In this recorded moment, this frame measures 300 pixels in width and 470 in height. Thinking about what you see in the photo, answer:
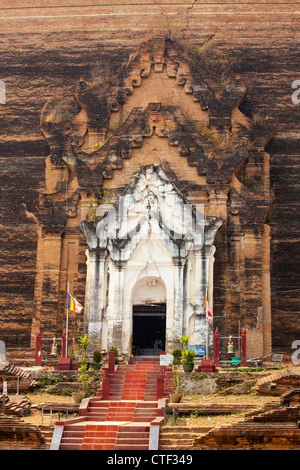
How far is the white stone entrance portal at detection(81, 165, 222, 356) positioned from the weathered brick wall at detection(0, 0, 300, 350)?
1.69 metres

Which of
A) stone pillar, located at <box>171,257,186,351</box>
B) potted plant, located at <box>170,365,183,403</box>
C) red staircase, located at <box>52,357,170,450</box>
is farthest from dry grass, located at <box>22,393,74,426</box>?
stone pillar, located at <box>171,257,186,351</box>

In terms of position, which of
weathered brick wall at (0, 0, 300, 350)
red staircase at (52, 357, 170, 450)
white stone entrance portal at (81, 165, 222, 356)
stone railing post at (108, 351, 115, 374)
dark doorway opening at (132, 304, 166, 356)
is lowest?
red staircase at (52, 357, 170, 450)

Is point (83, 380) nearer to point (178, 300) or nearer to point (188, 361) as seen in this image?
point (188, 361)

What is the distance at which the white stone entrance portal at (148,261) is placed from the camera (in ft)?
93.3

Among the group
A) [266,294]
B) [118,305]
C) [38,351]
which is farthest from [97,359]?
[266,294]

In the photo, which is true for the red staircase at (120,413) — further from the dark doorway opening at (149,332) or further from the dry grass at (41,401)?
the dark doorway opening at (149,332)

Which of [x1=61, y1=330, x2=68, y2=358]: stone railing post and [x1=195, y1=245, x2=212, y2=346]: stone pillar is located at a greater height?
[x1=195, y1=245, x2=212, y2=346]: stone pillar

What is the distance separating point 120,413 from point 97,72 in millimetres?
16913

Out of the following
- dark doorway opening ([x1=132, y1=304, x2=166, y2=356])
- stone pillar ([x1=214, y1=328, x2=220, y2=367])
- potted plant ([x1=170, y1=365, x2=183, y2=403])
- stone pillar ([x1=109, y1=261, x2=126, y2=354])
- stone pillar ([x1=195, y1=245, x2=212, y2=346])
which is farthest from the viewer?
dark doorway opening ([x1=132, y1=304, x2=166, y2=356])

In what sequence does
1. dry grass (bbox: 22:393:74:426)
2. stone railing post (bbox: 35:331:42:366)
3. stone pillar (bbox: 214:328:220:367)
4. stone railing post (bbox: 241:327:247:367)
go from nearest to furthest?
dry grass (bbox: 22:393:74:426), stone pillar (bbox: 214:328:220:367), stone railing post (bbox: 241:327:247:367), stone railing post (bbox: 35:331:42:366)

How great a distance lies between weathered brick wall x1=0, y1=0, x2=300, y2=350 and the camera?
32.6 metres

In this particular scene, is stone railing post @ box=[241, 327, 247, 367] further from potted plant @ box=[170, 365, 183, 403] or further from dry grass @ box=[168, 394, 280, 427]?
dry grass @ box=[168, 394, 280, 427]

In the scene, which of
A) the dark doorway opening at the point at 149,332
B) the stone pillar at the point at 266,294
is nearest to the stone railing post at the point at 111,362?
the dark doorway opening at the point at 149,332

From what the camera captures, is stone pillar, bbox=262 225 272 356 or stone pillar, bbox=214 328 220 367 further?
stone pillar, bbox=262 225 272 356
